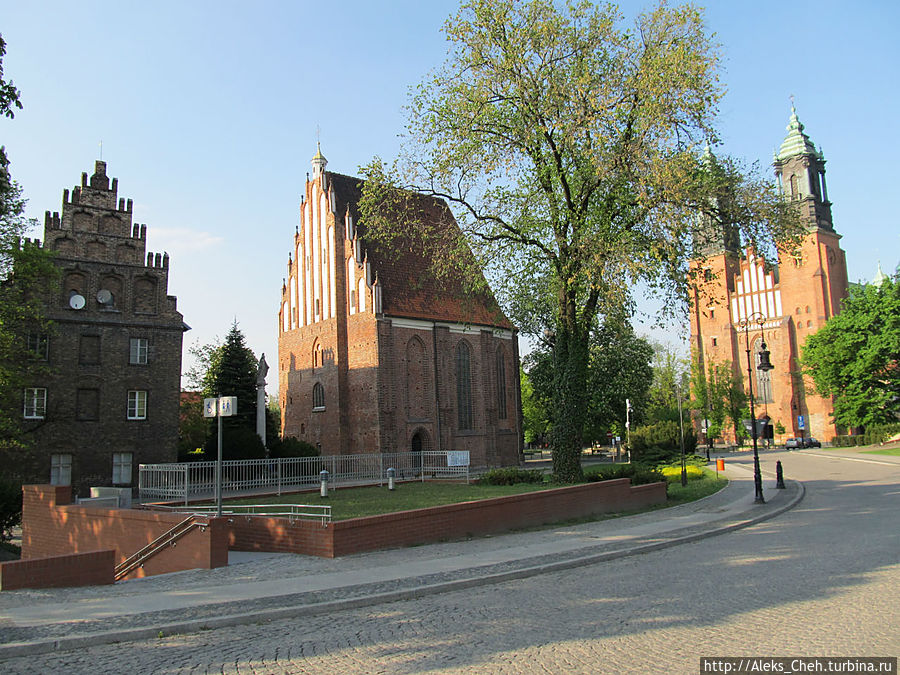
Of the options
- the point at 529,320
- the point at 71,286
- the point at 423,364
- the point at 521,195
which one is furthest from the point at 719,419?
the point at 71,286

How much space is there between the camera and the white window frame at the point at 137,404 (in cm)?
3134

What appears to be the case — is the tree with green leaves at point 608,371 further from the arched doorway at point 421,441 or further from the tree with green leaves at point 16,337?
the tree with green leaves at point 16,337

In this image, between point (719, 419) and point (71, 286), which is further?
point (719, 419)

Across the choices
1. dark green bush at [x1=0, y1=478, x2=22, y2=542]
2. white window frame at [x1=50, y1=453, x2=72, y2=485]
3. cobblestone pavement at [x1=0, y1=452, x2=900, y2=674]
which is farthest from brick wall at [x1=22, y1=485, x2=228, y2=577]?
white window frame at [x1=50, y1=453, x2=72, y2=485]

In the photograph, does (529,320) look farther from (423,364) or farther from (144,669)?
(144,669)

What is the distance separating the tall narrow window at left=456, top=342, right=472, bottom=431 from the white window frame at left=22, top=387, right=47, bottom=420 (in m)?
23.2

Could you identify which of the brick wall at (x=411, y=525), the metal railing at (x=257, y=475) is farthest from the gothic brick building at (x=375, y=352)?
the brick wall at (x=411, y=525)

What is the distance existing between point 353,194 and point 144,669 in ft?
129

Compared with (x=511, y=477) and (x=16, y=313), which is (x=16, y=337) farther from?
(x=511, y=477)

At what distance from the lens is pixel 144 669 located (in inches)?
246

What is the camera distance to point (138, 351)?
105 ft

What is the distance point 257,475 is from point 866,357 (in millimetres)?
53945

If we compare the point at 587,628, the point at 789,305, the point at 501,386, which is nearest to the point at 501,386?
the point at 501,386

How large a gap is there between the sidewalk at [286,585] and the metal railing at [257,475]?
10.1m
